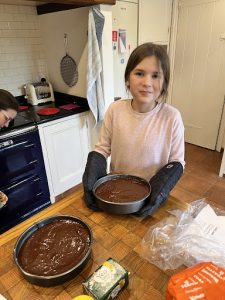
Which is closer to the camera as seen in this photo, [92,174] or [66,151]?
[92,174]

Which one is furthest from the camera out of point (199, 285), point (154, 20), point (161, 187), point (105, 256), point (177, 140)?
point (154, 20)

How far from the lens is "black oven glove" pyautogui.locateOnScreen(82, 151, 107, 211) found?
0.85 metres

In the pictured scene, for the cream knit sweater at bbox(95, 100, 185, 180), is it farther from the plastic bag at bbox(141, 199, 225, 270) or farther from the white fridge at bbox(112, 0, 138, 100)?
the white fridge at bbox(112, 0, 138, 100)

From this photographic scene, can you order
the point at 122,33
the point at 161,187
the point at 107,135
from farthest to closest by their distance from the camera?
1. the point at 122,33
2. the point at 107,135
3. the point at 161,187

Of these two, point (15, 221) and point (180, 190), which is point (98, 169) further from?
point (180, 190)

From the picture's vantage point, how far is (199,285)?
471 millimetres

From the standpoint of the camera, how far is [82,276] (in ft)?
2.02

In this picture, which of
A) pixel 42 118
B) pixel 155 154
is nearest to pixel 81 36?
pixel 42 118

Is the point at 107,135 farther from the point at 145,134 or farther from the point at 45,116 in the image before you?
the point at 45,116

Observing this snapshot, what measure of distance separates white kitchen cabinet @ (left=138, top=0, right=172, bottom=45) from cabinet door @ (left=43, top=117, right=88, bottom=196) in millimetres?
1368

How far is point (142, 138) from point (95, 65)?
41.4 inches

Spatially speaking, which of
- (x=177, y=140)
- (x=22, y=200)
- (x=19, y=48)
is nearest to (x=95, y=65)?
(x=19, y=48)

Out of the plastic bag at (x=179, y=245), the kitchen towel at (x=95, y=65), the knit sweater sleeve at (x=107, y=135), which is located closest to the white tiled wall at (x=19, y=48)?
the kitchen towel at (x=95, y=65)

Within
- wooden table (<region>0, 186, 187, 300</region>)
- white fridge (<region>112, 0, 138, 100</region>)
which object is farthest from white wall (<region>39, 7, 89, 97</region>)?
wooden table (<region>0, 186, 187, 300</region>)
